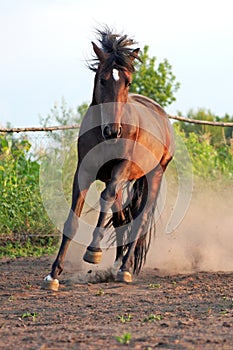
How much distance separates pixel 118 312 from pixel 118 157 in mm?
2116

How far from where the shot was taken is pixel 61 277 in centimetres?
773

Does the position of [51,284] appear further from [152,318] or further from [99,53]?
[99,53]

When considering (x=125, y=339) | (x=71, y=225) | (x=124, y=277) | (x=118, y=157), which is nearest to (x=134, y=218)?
(x=124, y=277)

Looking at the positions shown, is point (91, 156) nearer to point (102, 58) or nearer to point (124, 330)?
point (102, 58)

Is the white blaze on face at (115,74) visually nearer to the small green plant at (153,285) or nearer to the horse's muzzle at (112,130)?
the horse's muzzle at (112,130)

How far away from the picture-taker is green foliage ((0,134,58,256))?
1102 centimetres

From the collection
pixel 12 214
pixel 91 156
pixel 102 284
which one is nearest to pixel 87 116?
pixel 91 156

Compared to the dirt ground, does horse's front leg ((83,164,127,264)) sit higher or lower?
higher

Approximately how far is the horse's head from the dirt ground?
1496mm

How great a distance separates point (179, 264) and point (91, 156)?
218cm

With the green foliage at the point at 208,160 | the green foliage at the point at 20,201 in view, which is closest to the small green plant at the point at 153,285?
the green foliage at the point at 20,201

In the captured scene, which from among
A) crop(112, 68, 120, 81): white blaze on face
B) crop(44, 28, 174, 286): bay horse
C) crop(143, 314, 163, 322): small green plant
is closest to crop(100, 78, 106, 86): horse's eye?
crop(44, 28, 174, 286): bay horse

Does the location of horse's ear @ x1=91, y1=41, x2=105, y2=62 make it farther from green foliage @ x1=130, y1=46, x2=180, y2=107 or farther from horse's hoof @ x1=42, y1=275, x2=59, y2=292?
green foliage @ x1=130, y1=46, x2=180, y2=107

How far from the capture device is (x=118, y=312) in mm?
5309
